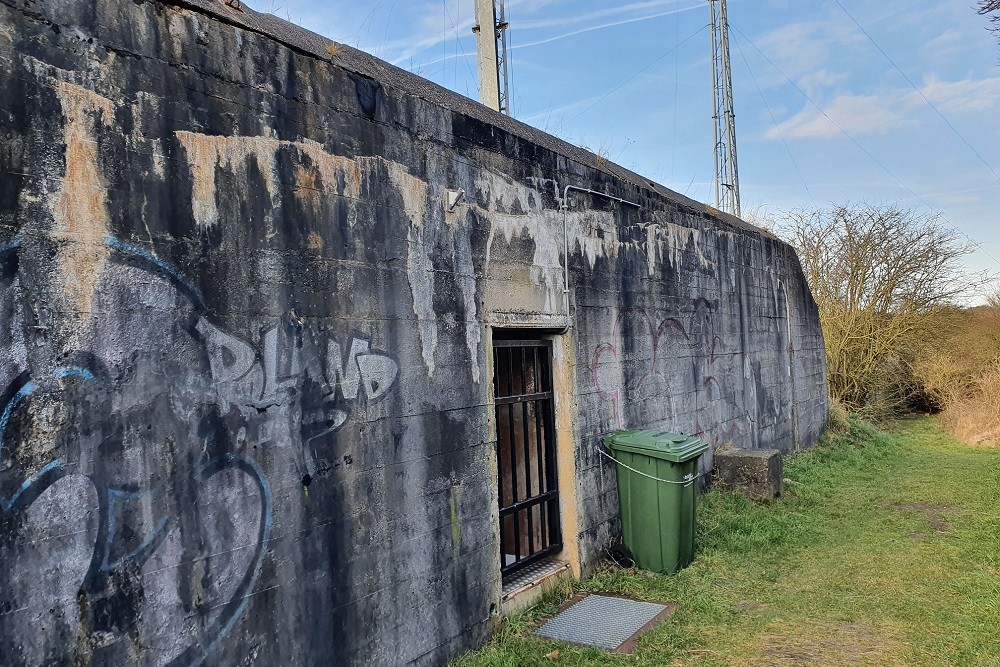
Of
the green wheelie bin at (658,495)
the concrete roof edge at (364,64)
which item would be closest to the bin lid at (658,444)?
the green wheelie bin at (658,495)

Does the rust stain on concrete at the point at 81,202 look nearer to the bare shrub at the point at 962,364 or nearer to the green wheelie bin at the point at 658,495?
the green wheelie bin at the point at 658,495

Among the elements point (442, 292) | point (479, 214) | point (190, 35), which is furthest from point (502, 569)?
point (190, 35)

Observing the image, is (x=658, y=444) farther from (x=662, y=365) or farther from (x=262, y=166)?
(x=262, y=166)

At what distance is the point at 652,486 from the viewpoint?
226 inches

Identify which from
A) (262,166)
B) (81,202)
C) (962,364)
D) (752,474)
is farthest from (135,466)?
(962,364)

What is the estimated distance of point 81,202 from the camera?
2.64 metres

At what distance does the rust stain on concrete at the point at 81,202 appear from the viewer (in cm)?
259

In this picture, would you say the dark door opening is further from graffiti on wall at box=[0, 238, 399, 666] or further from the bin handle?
graffiti on wall at box=[0, 238, 399, 666]

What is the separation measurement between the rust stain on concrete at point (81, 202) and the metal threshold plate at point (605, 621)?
340 cm

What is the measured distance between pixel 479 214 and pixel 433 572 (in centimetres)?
228

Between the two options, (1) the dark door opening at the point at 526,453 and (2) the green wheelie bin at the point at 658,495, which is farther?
(2) the green wheelie bin at the point at 658,495

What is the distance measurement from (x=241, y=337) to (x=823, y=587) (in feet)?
15.2

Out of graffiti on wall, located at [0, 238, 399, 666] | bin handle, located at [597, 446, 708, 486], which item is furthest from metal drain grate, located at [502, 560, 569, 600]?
graffiti on wall, located at [0, 238, 399, 666]

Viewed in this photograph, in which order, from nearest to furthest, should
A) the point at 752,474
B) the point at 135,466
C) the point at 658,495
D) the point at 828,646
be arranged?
the point at 135,466, the point at 828,646, the point at 658,495, the point at 752,474
